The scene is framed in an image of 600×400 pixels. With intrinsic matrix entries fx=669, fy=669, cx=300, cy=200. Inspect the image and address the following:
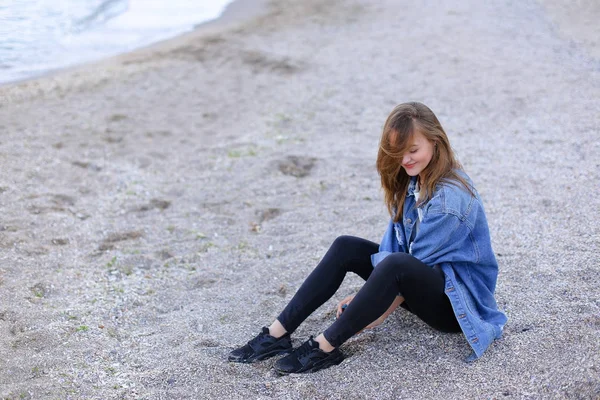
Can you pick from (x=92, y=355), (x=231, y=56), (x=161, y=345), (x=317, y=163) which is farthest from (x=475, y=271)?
(x=231, y=56)

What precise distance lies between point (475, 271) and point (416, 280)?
318 millimetres

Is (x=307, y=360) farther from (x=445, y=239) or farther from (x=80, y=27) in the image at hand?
(x=80, y=27)

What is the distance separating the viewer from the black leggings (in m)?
2.79

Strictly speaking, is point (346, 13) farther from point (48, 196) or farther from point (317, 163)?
point (48, 196)

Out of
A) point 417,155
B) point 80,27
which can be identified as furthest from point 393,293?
point 80,27

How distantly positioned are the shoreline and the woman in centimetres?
583

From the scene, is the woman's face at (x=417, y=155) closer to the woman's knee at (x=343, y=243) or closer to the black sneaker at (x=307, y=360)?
the woman's knee at (x=343, y=243)

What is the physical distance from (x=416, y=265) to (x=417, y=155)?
19.4 inches

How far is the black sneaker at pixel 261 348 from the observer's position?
307cm

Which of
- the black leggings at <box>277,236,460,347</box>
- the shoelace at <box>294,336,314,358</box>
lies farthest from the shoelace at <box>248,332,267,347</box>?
the shoelace at <box>294,336,314,358</box>

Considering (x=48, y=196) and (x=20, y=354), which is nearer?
(x=20, y=354)

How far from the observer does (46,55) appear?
364 inches

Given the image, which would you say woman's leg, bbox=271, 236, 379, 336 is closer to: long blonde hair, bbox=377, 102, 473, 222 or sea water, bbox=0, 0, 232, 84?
long blonde hair, bbox=377, 102, 473, 222

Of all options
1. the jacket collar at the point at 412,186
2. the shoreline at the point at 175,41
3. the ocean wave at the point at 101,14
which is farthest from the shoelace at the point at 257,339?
the ocean wave at the point at 101,14
